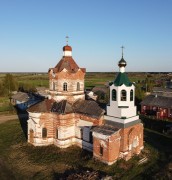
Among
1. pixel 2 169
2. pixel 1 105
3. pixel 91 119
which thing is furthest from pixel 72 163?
pixel 1 105

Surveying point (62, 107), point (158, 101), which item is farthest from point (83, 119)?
point (158, 101)

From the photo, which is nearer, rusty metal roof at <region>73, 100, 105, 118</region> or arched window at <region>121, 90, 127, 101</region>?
arched window at <region>121, 90, 127, 101</region>

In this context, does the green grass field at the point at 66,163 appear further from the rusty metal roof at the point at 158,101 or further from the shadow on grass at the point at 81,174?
the rusty metal roof at the point at 158,101

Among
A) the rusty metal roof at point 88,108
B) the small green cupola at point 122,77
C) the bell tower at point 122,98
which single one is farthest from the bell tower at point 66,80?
the small green cupola at point 122,77

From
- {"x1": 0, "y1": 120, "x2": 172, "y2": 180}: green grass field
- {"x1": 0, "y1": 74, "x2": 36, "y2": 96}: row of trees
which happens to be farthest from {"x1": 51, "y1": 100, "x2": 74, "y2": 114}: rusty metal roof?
{"x1": 0, "y1": 74, "x2": 36, "y2": 96}: row of trees

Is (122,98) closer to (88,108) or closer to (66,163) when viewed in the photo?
(88,108)

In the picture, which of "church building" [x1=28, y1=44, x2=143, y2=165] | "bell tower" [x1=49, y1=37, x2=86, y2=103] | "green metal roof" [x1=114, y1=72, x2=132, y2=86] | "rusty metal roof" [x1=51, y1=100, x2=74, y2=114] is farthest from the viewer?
"bell tower" [x1=49, y1=37, x2=86, y2=103]

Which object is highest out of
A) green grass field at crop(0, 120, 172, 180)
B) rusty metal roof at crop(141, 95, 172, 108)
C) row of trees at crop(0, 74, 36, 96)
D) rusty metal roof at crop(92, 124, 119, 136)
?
row of trees at crop(0, 74, 36, 96)

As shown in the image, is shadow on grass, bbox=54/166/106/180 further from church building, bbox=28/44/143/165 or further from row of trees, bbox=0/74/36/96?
row of trees, bbox=0/74/36/96
